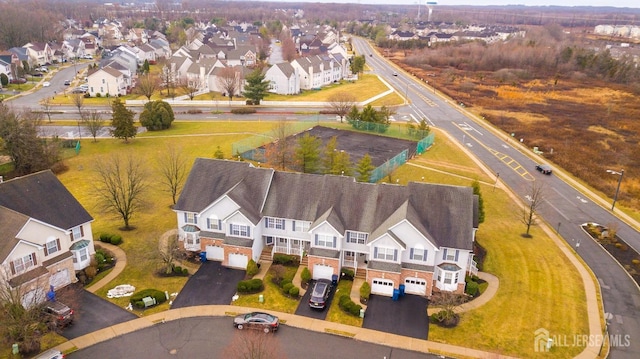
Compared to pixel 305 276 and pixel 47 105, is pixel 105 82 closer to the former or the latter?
pixel 47 105

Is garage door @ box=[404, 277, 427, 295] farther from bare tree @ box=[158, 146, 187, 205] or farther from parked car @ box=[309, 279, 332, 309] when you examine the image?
bare tree @ box=[158, 146, 187, 205]

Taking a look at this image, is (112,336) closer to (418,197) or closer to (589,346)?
(418,197)

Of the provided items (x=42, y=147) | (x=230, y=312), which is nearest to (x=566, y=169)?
(x=230, y=312)

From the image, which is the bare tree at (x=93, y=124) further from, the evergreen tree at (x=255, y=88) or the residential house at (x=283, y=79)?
the residential house at (x=283, y=79)

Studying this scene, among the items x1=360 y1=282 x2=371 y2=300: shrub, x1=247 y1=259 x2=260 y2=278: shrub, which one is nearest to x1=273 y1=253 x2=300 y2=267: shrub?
x1=247 y1=259 x2=260 y2=278: shrub

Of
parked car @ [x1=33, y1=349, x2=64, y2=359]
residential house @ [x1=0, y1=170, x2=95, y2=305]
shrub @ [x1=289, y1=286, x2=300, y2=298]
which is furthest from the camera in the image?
shrub @ [x1=289, y1=286, x2=300, y2=298]

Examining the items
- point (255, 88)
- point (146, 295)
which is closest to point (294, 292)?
point (146, 295)
